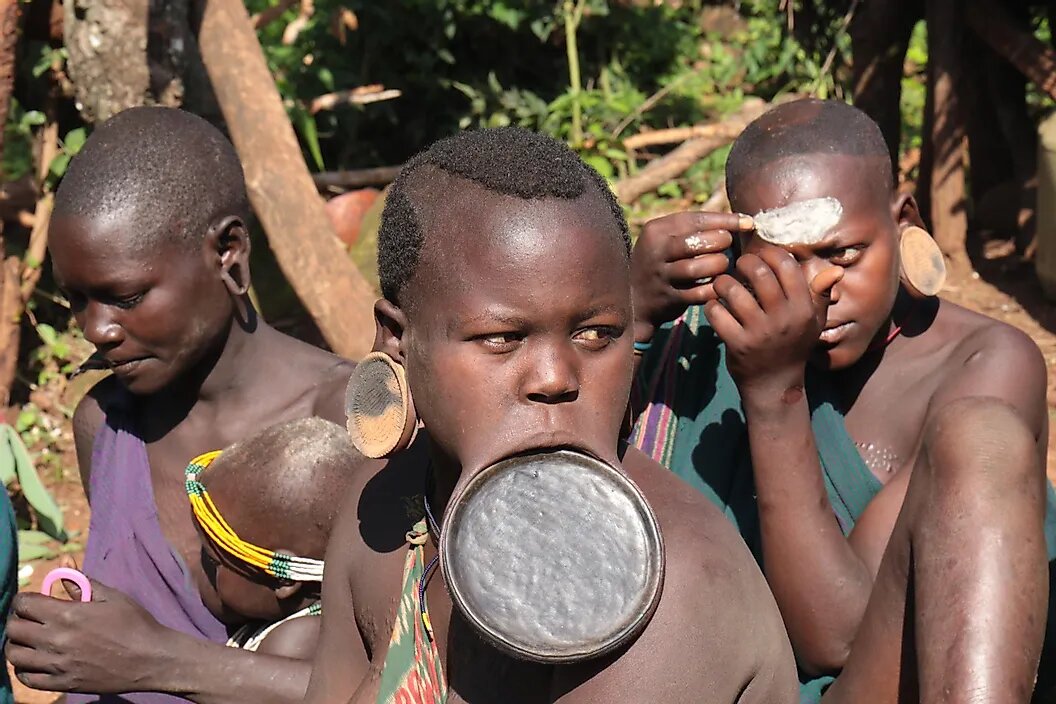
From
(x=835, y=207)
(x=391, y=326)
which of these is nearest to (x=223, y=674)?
(x=391, y=326)

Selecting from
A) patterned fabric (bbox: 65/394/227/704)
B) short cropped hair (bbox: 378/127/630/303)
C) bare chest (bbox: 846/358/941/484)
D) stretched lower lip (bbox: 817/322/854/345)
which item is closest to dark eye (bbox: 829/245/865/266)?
stretched lower lip (bbox: 817/322/854/345)

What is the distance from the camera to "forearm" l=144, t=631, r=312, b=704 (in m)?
2.49

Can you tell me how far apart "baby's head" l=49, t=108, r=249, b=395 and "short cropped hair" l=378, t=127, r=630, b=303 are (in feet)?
3.32

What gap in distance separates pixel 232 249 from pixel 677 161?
4812mm

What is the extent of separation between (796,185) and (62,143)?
3842mm

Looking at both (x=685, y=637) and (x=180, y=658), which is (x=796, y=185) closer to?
(x=685, y=637)

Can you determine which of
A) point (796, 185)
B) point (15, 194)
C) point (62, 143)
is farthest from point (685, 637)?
point (15, 194)

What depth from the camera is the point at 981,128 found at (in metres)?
7.24

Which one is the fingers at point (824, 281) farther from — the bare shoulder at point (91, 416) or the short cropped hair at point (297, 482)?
the bare shoulder at point (91, 416)

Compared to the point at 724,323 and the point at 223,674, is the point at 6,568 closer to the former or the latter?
the point at 223,674

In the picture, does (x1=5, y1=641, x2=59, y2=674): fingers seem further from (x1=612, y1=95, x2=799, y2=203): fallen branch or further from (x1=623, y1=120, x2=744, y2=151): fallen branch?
(x1=623, y1=120, x2=744, y2=151): fallen branch

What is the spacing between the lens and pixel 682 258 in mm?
2477

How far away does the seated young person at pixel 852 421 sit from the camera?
1984 mm

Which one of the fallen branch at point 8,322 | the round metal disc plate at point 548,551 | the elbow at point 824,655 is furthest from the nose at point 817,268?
the fallen branch at point 8,322
